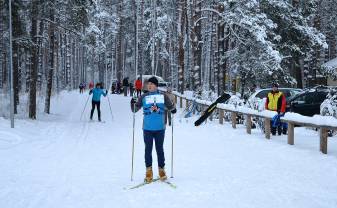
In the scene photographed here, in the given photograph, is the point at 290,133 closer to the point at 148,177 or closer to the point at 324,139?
the point at 324,139

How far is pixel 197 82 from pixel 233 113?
8543 millimetres

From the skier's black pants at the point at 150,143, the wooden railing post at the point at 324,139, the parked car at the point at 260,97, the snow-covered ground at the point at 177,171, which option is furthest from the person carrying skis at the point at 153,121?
the parked car at the point at 260,97

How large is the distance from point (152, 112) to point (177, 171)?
5.90 feet

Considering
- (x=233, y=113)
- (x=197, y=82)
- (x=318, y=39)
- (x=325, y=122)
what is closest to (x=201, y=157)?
(x=325, y=122)

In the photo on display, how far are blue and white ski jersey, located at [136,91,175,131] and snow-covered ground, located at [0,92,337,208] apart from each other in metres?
1.02

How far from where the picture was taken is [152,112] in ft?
27.4

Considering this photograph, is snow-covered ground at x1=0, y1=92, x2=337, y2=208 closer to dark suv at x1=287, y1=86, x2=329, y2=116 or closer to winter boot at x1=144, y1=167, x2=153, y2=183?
winter boot at x1=144, y1=167, x2=153, y2=183

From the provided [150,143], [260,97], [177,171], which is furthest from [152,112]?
[260,97]

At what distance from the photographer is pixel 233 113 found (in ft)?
55.6

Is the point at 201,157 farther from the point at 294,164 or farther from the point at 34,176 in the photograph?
the point at 34,176

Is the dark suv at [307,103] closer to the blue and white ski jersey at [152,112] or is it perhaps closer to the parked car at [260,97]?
the parked car at [260,97]

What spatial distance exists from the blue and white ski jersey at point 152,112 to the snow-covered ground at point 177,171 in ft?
3.36

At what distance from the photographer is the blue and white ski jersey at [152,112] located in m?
8.36

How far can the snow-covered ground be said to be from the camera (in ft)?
23.4
